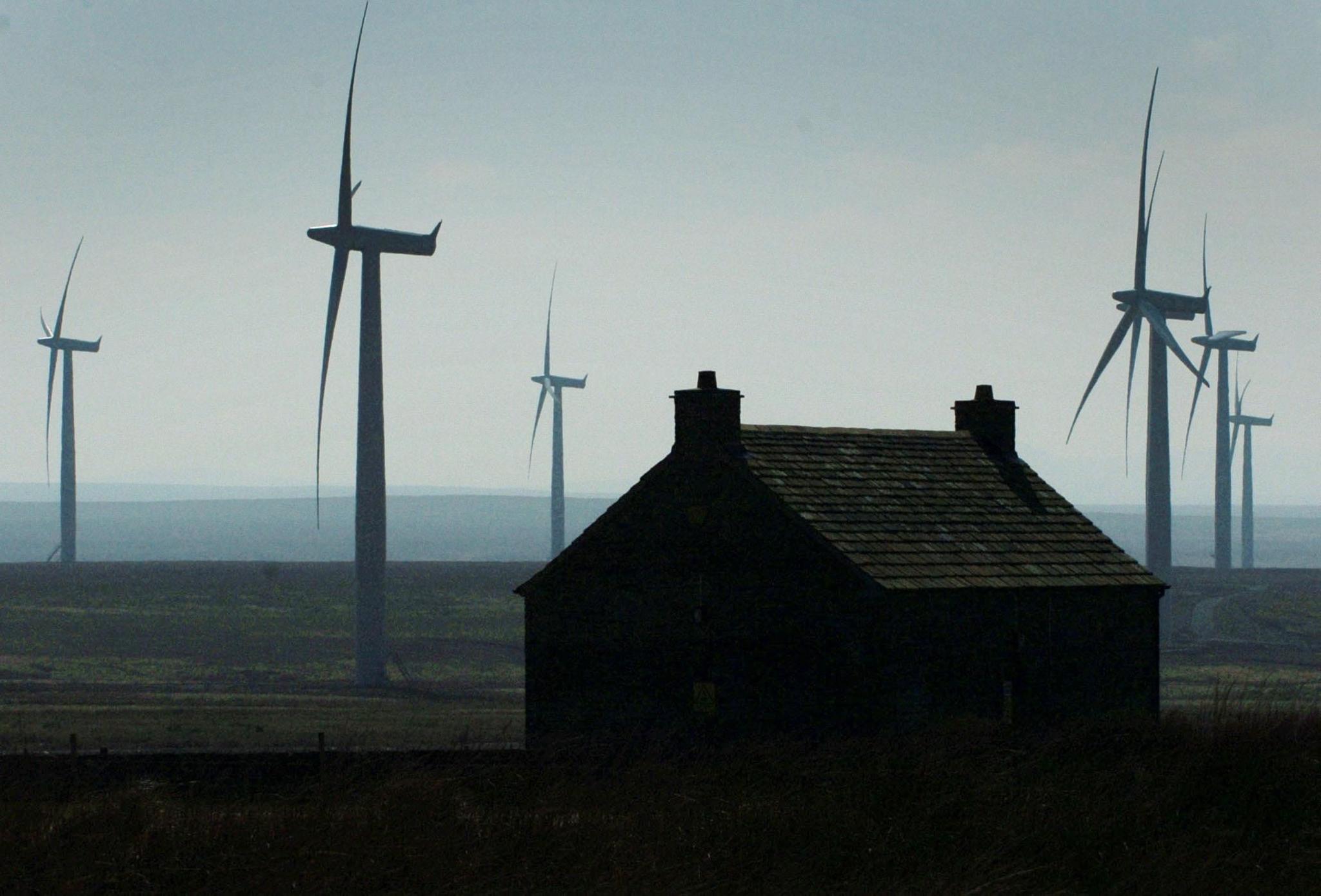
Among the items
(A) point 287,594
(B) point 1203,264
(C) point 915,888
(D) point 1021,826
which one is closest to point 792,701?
(D) point 1021,826

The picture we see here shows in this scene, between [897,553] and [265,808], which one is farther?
[897,553]

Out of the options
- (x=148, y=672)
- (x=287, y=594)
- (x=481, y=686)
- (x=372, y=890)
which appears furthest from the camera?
(x=287, y=594)

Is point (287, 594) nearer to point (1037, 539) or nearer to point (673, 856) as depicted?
point (1037, 539)

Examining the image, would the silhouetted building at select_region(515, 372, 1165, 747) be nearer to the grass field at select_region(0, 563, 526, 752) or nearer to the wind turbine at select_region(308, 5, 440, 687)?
the grass field at select_region(0, 563, 526, 752)

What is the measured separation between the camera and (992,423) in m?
38.8

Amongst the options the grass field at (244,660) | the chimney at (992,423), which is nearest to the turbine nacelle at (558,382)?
the grass field at (244,660)

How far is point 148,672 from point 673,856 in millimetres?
63637

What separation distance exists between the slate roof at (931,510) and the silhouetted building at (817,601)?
0.06 metres

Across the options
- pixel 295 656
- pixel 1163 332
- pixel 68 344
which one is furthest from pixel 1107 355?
pixel 68 344

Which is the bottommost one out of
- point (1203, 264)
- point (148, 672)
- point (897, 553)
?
point (148, 672)

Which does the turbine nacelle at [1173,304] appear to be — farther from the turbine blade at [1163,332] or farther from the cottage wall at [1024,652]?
the cottage wall at [1024,652]

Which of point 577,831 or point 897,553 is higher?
point 897,553

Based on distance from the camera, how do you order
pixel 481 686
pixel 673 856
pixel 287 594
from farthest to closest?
pixel 287 594
pixel 481 686
pixel 673 856

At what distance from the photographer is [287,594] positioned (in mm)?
112875
